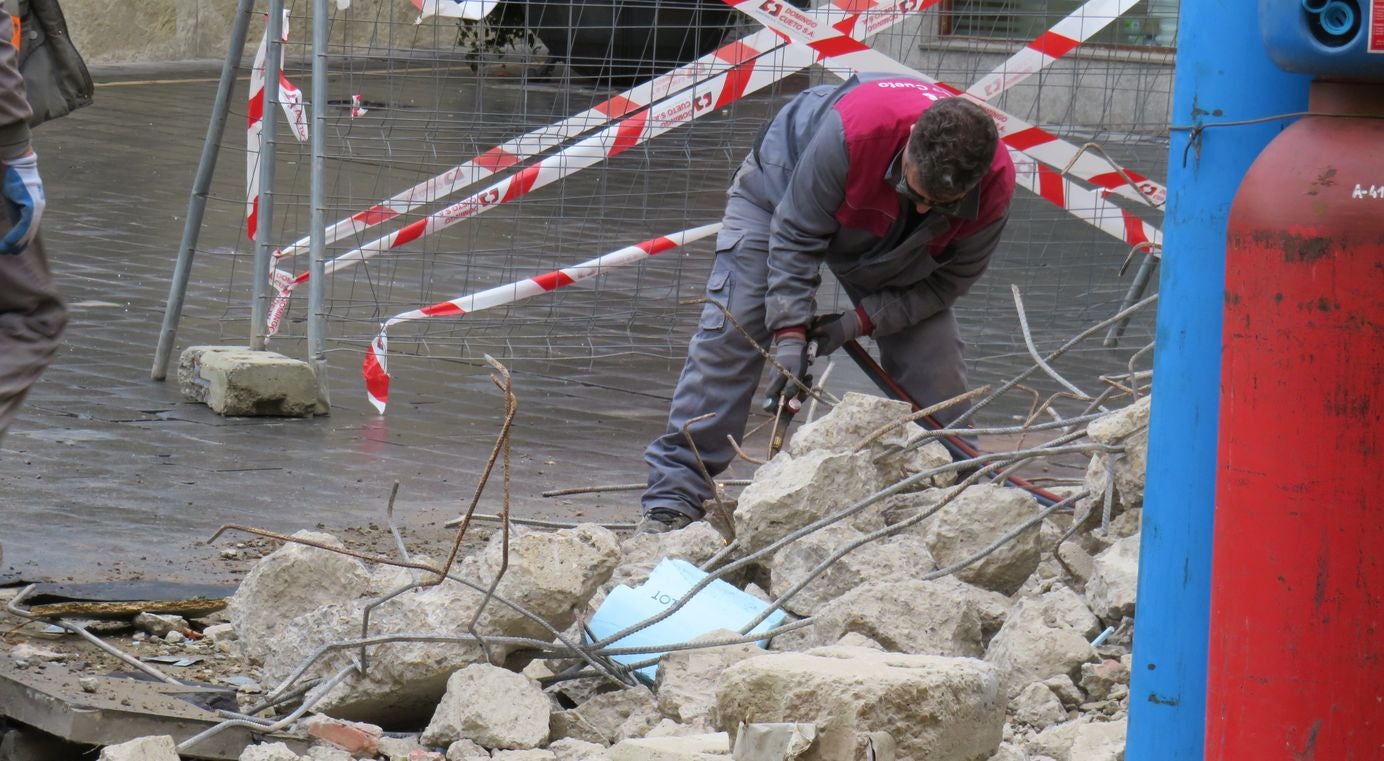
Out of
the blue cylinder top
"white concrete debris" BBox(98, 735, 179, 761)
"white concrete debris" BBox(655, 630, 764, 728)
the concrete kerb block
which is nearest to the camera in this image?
the blue cylinder top

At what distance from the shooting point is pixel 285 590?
374 cm

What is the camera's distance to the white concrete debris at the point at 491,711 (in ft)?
10.4

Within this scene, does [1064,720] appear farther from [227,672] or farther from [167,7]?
[167,7]

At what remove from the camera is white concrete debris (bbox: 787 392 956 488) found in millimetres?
4551

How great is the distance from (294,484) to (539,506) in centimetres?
80

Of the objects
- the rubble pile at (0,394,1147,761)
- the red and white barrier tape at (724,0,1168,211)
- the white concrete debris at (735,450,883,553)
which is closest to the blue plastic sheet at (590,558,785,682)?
the rubble pile at (0,394,1147,761)

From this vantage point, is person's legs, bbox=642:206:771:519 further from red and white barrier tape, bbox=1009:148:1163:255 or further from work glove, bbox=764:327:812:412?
red and white barrier tape, bbox=1009:148:1163:255

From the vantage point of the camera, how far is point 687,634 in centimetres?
369

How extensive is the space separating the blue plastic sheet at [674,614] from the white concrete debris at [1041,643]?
20.2 inches

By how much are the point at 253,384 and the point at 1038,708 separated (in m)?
3.92

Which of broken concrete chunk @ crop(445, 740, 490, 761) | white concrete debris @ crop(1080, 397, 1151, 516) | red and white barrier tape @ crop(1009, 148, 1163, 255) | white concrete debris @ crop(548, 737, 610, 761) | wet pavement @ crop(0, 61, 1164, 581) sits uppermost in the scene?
red and white barrier tape @ crop(1009, 148, 1163, 255)

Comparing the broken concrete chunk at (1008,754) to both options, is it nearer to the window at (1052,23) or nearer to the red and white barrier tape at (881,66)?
the red and white barrier tape at (881,66)

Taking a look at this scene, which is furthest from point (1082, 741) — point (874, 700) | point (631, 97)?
point (631, 97)

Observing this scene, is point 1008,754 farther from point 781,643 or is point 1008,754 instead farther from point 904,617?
point 781,643
